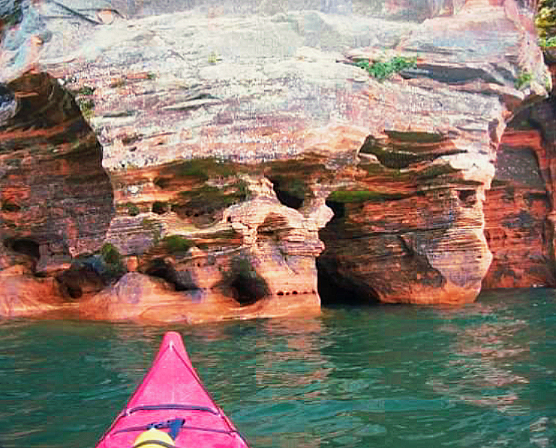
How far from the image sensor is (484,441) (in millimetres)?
4098

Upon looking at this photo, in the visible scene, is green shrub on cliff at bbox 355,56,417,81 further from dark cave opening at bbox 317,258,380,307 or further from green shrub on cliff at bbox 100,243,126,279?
green shrub on cliff at bbox 100,243,126,279

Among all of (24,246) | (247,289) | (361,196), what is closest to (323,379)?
(247,289)

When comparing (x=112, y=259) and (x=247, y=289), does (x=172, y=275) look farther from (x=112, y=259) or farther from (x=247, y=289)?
(x=247, y=289)

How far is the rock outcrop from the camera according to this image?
1059 centimetres

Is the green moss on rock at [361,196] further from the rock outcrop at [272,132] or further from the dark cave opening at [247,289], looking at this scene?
the dark cave opening at [247,289]

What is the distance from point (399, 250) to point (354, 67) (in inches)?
180

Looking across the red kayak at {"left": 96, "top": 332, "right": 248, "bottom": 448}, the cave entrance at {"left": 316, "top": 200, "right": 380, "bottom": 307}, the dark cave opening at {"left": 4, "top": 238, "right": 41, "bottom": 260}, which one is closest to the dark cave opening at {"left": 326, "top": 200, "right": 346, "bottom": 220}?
the cave entrance at {"left": 316, "top": 200, "right": 380, "bottom": 307}

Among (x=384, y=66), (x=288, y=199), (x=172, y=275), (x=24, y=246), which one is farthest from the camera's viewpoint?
(x=24, y=246)

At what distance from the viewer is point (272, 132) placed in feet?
34.3

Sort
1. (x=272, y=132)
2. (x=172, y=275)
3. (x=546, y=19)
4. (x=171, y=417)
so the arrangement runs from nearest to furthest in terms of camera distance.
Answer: (x=171, y=417) < (x=272, y=132) < (x=172, y=275) < (x=546, y=19)

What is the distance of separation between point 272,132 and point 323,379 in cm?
564

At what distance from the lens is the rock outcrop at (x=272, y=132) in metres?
10.6

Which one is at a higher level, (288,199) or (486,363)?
(288,199)

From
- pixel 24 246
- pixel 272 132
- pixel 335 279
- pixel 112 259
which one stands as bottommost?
pixel 335 279
